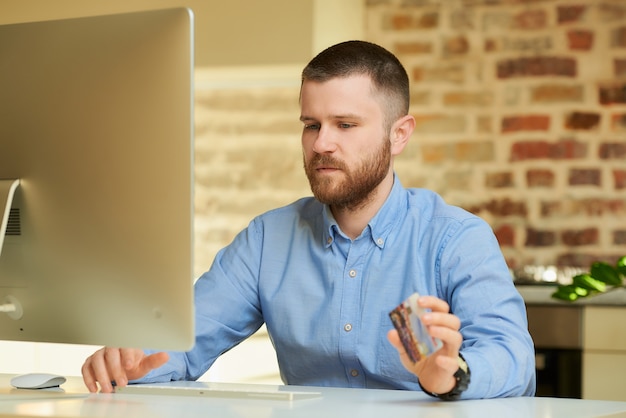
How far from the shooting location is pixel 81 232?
135 centimetres

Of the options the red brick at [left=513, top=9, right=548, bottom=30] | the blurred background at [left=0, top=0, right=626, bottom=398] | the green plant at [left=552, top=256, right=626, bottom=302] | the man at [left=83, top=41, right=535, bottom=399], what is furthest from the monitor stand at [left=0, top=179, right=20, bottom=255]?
the red brick at [left=513, top=9, right=548, bottom=30]

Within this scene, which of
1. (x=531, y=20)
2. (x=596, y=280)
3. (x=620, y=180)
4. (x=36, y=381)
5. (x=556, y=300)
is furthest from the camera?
(x=531, y=20)

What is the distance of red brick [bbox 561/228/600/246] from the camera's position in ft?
13.3

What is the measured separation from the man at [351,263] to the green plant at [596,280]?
40.3 inches

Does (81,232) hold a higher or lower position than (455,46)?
lower

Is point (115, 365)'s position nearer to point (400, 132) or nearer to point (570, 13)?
point (400, 132)

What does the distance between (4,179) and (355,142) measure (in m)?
0.70

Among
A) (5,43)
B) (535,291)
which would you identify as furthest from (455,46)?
(5,43)

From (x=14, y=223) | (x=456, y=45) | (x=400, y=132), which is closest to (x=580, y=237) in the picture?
(x=456, y=45)

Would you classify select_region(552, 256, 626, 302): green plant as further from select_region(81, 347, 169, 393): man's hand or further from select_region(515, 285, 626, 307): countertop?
select_region(81, 347, 169, 393): man's hand

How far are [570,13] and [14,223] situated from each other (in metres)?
3.21

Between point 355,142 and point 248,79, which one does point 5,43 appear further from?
point 248,79

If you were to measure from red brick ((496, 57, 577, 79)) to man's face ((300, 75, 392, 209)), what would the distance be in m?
2.38

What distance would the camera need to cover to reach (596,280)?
287 centimetres
